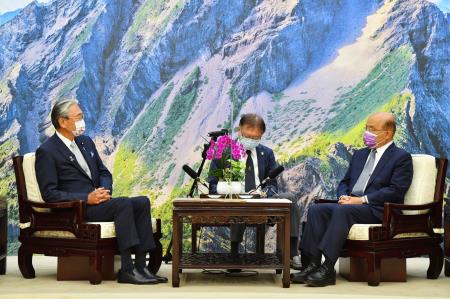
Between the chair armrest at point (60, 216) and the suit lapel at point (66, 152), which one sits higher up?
the suit lapel at point (66, 152)

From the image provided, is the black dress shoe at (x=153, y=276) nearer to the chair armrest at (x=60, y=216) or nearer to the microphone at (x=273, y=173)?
the chair armrest at (x=60, y=216)

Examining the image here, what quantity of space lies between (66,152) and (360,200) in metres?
1.89

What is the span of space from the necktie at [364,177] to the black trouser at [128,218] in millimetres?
1386

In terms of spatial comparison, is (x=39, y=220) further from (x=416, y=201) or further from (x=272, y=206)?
(x=416, y=201)

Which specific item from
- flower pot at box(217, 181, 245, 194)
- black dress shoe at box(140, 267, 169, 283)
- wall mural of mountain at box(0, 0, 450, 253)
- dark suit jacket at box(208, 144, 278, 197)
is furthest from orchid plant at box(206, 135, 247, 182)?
wall mural of mountain at box(0, 0, 450, 253)

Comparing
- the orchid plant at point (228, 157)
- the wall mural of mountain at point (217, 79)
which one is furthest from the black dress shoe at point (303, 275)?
the wall mural of mountain at point (217, 79)

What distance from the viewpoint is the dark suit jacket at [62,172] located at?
5176 millimetres

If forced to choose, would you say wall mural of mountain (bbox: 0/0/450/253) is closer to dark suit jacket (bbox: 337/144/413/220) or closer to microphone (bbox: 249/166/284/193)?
microphone (bbox: 249/166/284/193)

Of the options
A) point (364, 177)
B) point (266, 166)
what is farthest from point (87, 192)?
point (364, 177)

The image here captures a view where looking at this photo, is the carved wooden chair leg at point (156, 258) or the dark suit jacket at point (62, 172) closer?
the dark suit jacket at point (62, 172)

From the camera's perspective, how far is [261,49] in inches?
376

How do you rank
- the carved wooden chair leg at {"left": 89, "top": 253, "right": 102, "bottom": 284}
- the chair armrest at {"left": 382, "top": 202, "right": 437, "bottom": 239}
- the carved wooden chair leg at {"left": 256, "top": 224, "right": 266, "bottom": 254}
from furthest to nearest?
the carved wooden chair leg at {"left": 256, "top": 224, "right": 266, "bottom": 254}
the chair armrest at {"left": 382, "top": 202, "right": 437, "bottom": 239}
the carved wooden chair leg at {"left": 89, "top": 253, "right": 102, "bottom": 284}

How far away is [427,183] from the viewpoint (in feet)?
17.7

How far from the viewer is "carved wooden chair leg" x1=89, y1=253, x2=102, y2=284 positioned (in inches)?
196
